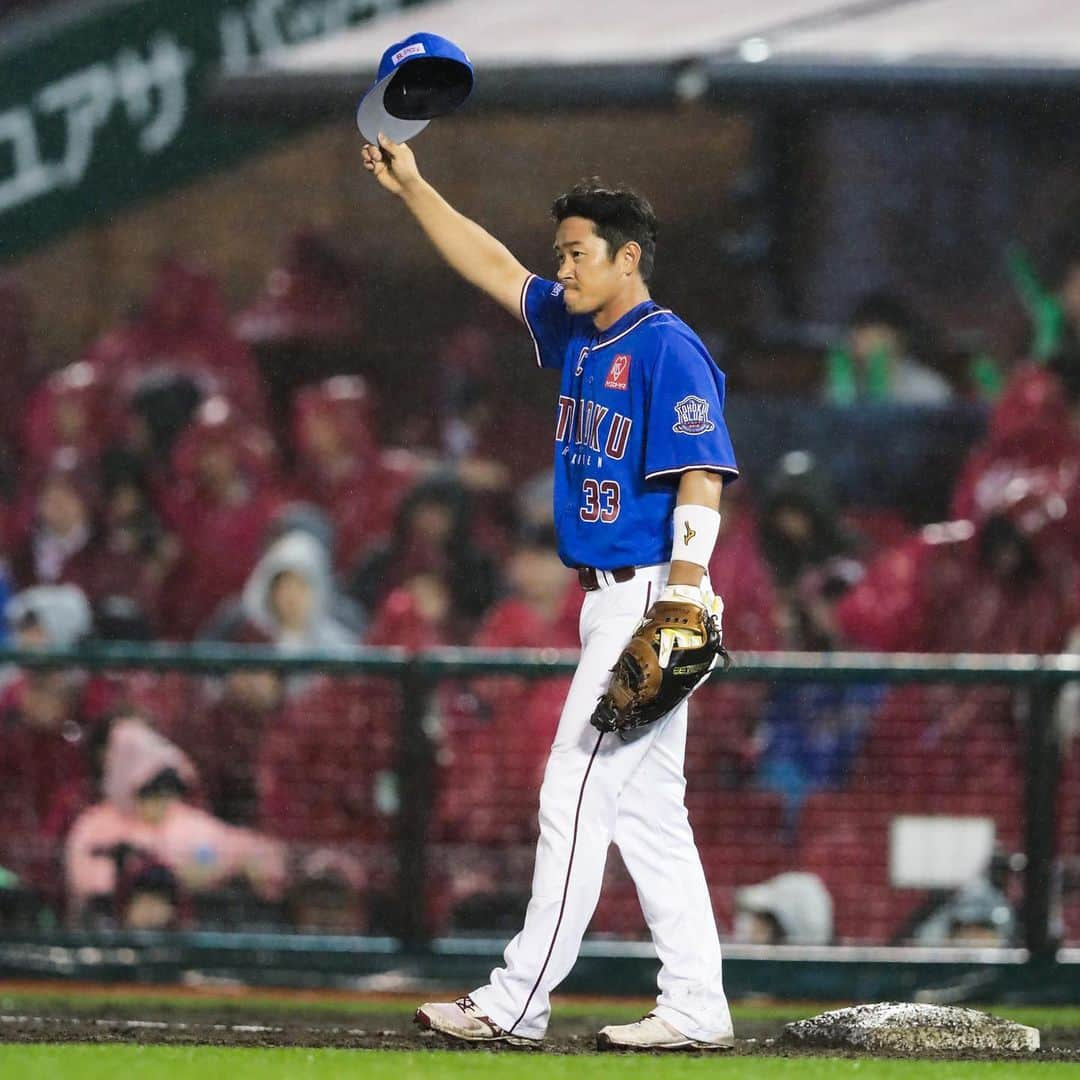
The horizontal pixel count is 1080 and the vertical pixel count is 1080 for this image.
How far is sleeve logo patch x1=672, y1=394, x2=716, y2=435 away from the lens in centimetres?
412

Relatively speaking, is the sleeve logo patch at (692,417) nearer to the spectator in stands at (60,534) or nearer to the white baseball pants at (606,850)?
the white baseball pants at (606,850)

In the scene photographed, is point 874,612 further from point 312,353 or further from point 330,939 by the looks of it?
point 312,353

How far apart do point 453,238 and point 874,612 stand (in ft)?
9.23

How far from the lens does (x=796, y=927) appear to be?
614 centimetres

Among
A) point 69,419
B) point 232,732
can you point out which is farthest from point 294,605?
point 69,419

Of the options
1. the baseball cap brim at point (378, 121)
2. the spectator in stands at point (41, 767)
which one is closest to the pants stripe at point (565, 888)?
the baseball cap brim at point (378, 121)

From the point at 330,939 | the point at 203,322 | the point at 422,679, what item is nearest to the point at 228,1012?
the point at 330,939

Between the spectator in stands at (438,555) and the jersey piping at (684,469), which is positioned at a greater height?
the spectator in stands at (438,555)

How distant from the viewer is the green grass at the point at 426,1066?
3.77 meters

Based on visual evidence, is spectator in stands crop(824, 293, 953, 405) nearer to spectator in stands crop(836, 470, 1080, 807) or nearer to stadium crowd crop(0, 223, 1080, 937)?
stadium crowd crop(0, 223, 1080, 937)

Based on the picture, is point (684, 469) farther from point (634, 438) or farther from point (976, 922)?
point (976, 922)

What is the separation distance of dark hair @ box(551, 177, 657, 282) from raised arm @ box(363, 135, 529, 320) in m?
0.28

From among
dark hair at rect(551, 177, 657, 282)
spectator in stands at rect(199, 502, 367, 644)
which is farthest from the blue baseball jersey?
spectator in stands at rect(199, 502, 367, 644)

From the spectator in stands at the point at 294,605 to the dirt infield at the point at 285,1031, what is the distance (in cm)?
200
